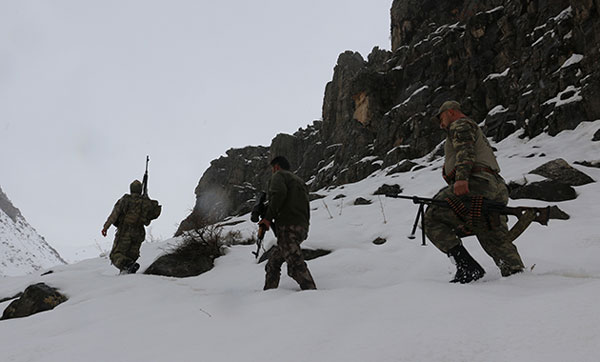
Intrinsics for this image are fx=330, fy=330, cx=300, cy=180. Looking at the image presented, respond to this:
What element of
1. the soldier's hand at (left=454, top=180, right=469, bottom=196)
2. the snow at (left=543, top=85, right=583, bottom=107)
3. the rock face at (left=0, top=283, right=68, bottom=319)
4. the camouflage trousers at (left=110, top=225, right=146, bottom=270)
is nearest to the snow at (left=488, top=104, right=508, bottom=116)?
the snow at (left=543, top=85, right=583, bottom=107)

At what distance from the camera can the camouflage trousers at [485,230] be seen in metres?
2.80

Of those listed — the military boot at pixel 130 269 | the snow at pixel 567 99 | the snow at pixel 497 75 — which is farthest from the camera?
the snow at pixel 497 75

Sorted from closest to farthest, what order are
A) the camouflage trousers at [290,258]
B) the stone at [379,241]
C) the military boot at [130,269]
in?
the camouflage trousers at [290,258] < the stone at [379,241] < the military boot at [130,269]

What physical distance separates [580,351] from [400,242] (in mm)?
3490

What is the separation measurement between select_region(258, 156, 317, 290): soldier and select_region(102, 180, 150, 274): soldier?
3.46m

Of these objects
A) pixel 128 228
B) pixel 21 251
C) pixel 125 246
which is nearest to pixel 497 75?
pixel 128 228

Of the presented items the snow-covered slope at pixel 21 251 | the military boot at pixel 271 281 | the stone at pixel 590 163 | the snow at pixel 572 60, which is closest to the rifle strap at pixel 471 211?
the military boot at pixel 271 281

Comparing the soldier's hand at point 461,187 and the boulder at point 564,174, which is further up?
the soldier's hand at point 461,187

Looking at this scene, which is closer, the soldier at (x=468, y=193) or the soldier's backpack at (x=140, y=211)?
the soldier at (x=468, y=193)

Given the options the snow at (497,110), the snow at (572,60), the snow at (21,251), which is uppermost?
the snow at (572,60)

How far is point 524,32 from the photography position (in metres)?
16.7

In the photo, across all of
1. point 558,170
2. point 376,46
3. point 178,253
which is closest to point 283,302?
point 178,253

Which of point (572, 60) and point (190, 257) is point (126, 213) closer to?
point (190, 257)

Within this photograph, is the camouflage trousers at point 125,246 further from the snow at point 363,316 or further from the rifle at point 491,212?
the rifle at point 491,212
